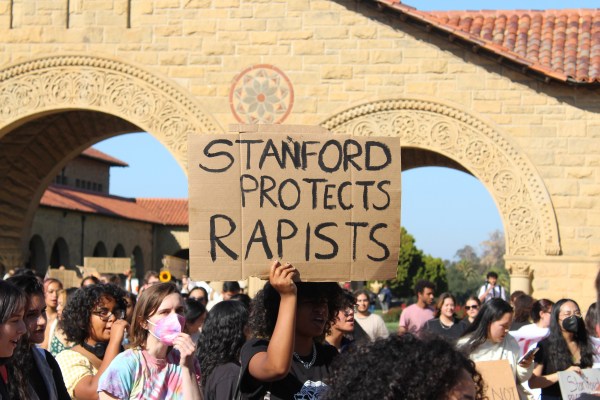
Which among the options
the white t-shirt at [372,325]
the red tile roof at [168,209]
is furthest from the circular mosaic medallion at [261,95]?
the red tile roof at [168,209]

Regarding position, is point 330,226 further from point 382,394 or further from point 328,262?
point 382,394

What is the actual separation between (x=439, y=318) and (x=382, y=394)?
32.6 feet

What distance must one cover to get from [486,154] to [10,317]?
14795 millimetres

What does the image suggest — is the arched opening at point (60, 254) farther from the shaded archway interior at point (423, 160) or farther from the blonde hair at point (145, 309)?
the blonde hair at point (145, 309)

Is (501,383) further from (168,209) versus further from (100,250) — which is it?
(168,209)

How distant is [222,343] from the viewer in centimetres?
647

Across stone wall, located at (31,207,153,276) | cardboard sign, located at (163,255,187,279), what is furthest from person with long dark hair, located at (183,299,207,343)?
stone wall, located at (31,207,153,276)

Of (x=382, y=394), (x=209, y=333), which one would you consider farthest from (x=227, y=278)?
(x=382, y=394)

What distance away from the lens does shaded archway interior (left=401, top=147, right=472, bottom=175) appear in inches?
853

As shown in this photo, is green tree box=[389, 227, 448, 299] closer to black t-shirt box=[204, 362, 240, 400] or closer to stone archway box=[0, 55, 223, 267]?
stone archway box=[0, 55, 223, 267]

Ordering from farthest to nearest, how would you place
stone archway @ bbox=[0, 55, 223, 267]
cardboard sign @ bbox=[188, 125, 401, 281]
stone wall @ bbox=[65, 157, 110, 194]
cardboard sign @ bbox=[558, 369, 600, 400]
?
stone wall @ bbox=[65, 157, 110, 194], stone archway @ bbox=[0, 55, 223, 267], cardboard sign @ bbox=[558, 369, 600, 400], cardboard sign @ bbox=[188, 125, 401, 281]

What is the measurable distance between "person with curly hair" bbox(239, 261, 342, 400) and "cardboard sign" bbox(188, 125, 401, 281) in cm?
11

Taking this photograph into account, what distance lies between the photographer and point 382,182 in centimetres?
512

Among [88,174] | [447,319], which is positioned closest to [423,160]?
[447,319]
